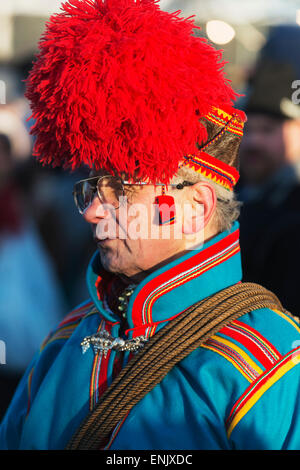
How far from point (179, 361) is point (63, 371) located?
47cm

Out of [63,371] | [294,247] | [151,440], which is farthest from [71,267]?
[151,440]

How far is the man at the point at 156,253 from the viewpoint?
1.82m

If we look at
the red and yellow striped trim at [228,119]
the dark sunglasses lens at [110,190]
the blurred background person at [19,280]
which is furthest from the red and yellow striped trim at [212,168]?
the blurred background person at [19,280]

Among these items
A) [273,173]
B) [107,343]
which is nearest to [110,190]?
[107,343]

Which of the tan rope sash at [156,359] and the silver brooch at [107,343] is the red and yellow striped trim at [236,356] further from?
the silver brooch at [107,343]

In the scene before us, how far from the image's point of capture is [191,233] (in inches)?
81.2

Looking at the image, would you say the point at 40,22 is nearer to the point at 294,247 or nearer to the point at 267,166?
the point at 267,166

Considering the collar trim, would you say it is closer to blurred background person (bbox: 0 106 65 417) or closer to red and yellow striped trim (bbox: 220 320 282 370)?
red and yellow striped trim (bbox: 220 320 282 370)

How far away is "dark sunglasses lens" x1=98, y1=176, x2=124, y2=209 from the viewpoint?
2.04m

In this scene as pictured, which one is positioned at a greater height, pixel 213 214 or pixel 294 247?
pixel 213 214

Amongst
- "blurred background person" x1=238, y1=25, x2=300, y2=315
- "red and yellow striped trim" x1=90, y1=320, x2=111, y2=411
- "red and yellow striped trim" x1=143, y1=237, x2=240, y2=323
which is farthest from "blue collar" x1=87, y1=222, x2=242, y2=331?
"blurred background person" x1=238, y1=25, x2=300, y2=315

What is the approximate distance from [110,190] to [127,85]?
39 centimetres

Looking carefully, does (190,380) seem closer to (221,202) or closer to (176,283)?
(176,283)

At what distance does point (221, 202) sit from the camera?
2154mm
